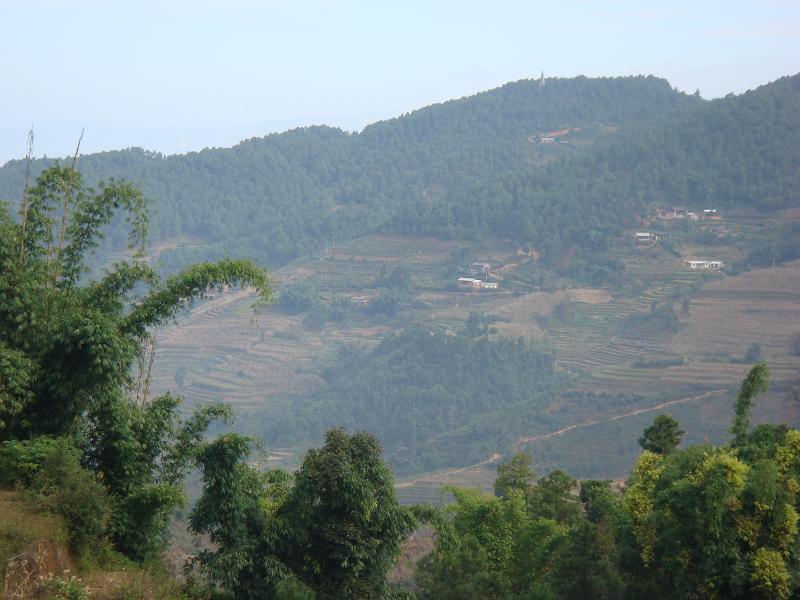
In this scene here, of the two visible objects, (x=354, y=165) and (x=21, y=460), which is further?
(x=354, y=165)

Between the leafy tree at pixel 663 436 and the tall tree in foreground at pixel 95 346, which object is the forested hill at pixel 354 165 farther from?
the tall tree in foreground at pixel 95 346

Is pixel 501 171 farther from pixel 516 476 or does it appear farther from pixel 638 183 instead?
pixel 516 476

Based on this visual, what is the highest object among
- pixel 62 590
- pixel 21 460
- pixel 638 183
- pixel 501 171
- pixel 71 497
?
pixel 501 171

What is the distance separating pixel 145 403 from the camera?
10141mm

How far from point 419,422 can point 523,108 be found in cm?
5982

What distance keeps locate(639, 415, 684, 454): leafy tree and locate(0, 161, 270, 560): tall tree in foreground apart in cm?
664

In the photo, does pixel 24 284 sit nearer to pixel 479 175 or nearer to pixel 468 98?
pixel 479 175

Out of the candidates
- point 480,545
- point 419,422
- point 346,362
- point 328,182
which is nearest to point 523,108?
point 328,182

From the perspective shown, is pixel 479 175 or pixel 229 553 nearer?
pixel 229 553

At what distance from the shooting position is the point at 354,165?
100 meters

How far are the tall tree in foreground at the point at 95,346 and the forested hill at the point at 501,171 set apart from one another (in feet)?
193

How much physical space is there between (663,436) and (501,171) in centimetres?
8324

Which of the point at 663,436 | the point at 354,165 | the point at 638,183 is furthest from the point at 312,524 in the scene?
the point at 354,165

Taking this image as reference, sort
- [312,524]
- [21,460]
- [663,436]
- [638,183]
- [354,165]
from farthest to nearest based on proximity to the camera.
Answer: [354,165] < [638,183] < [663,436] < [312,524] < [21,460]
